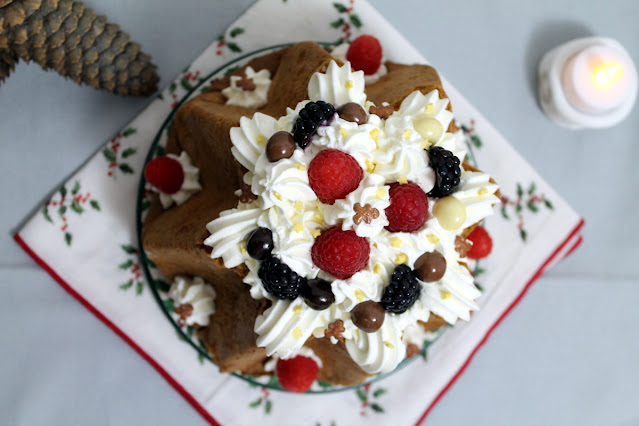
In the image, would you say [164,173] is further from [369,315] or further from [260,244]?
[369,315]

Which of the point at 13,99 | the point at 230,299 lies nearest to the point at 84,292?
the point at 230,299

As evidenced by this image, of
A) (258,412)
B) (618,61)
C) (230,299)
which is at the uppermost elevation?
(618,61)

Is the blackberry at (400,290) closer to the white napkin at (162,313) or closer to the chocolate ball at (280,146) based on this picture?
the chocolate ball at (280,146)

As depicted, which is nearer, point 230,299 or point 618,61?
point 230,299

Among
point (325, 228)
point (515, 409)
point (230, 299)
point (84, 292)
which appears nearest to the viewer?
point (325, 228)

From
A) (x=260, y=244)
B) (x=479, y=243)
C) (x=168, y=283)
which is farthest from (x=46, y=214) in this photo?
(x=479, y=243)

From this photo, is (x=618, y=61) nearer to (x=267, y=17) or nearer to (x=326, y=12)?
(x=326, y=12)

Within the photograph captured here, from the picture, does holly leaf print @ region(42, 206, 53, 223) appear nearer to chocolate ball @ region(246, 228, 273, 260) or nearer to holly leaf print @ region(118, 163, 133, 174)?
holly leaf print @ region(118, 163, 133, 174)
